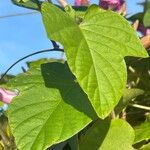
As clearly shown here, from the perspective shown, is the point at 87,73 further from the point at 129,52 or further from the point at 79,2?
the point at 79,2

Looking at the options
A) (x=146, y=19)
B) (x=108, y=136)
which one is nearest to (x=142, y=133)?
(x=108, y=136)

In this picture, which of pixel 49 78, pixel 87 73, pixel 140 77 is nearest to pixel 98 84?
pixel 87 73

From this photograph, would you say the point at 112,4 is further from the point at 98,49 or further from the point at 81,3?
the point at 98,49

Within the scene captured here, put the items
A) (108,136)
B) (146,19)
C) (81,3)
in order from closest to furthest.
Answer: (108,136) → (146,19) → (81,3)

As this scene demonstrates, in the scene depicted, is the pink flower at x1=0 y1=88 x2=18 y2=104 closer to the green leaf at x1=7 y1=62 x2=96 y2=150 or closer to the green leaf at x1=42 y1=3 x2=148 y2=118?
the green leaf at x1=7 y1=62 x2=96 y2=150

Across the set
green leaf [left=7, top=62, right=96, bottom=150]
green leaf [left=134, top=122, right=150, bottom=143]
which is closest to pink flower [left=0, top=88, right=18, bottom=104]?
green leaf [left=7, top=62, right=96, bottom=150]
